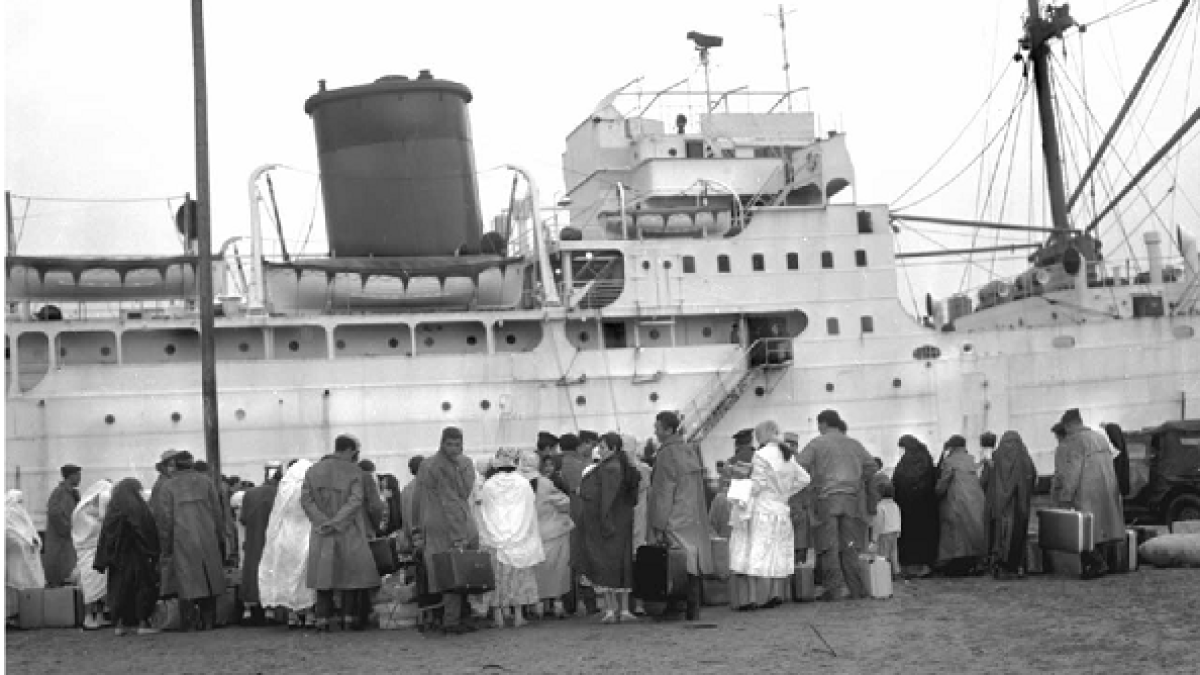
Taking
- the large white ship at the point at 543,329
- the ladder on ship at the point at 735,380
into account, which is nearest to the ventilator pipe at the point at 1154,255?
the large white ship at the point at 543,329

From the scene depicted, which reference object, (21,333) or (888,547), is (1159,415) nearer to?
(888,547)

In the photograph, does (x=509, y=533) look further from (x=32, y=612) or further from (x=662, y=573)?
(x=32, y=612)

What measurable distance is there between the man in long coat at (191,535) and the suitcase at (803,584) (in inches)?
176

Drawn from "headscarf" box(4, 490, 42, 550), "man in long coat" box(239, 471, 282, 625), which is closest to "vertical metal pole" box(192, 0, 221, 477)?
"headscarf" box(4, 490, 42, 550)

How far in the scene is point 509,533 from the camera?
11.2m

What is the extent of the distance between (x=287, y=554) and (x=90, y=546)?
191cm

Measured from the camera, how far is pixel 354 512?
1112cm

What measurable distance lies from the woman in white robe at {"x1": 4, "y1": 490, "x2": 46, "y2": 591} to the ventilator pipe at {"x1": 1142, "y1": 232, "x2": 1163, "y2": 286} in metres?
Answer: 21.2

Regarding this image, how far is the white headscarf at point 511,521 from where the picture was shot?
11188 millimetres

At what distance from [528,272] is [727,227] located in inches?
136

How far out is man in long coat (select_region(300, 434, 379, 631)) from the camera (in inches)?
435

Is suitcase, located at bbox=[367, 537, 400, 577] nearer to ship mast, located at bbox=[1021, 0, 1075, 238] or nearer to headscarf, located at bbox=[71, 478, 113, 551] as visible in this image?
headscarf, located at bbox=[71, 478, 113, 551]

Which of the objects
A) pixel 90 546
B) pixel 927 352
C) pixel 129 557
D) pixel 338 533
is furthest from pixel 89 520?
pixel 927 352

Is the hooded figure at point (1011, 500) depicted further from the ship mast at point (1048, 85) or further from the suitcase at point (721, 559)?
the ship mast at point (1048, 85)
